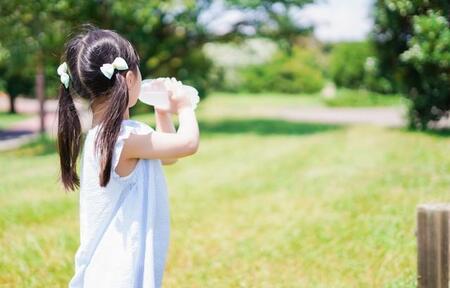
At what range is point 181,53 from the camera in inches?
808

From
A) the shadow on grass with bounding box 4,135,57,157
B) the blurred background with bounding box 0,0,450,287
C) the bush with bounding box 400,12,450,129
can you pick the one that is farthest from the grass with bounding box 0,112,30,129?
the bush with bounding box 400,12,450,129

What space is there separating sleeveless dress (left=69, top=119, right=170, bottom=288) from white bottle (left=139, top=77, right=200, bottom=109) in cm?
15

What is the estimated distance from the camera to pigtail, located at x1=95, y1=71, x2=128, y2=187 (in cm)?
226

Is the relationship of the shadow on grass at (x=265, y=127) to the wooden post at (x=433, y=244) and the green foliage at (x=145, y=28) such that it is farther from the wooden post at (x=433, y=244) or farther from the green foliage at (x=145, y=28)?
the wooden post at (x=433, y=244)

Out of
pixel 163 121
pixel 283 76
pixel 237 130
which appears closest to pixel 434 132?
pixel 237 130

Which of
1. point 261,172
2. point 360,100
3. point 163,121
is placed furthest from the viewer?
point 360,100

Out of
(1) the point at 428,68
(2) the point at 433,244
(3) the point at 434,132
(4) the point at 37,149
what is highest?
(2) the point at 433,244

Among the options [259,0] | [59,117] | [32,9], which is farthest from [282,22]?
[59,117]

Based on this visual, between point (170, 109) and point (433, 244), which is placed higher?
point (170, 109)

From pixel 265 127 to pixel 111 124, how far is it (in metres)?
16.2

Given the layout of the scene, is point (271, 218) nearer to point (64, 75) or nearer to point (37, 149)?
point (64, 75)

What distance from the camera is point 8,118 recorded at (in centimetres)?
2709

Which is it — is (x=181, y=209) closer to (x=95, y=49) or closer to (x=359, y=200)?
(x=359, y=200)

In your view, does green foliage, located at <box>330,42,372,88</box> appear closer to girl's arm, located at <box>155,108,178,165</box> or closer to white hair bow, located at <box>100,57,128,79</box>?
girl's arm, located at <box>155,108,178,165</box>
